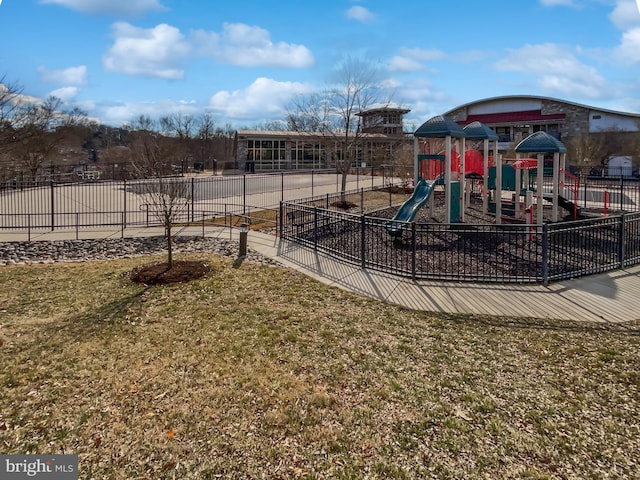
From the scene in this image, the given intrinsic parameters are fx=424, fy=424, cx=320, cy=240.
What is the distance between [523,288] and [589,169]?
140 feet

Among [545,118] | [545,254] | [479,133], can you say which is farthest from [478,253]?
[545,118]

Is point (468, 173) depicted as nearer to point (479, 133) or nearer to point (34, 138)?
point (479, 133)

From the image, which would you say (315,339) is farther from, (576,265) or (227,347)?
(576,265)

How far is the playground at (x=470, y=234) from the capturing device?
9.26 metres

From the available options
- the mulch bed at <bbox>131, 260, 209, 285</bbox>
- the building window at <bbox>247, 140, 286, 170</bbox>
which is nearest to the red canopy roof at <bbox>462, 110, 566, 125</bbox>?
the building window at <bbox>247, 140, 286, 170</bbox>

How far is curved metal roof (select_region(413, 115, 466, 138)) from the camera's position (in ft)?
46.8

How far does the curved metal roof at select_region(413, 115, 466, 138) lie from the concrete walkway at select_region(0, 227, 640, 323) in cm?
663

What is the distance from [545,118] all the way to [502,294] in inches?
2369

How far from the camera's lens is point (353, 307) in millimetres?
7395

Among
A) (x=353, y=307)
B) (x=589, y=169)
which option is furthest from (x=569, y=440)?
(x=589, y=169)

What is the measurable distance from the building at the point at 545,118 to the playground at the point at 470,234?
126 ft

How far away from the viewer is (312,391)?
15.4 ft

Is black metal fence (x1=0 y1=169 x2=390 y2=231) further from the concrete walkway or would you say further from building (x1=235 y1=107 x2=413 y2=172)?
building (x1=235 y1=107 x2=413 y2=172)

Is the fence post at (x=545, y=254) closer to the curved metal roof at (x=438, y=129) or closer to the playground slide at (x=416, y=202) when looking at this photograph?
the playground slide at (x=416, y=202)
